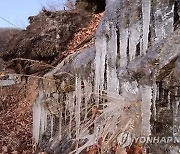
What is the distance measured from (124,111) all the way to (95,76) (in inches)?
36.5

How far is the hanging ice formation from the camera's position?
11.3 ft

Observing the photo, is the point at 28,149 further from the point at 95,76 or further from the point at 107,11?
the point at 107,11

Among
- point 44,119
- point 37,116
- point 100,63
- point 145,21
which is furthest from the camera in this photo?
point 37,116

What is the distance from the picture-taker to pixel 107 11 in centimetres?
430

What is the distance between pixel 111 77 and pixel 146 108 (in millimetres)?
913

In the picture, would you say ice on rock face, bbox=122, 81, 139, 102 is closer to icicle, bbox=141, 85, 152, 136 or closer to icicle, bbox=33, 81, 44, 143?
icicle, bbox=141, 85, 152, 136

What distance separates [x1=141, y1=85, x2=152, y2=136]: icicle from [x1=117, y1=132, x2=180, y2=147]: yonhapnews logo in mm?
62

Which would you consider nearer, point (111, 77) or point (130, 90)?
point (130, 90)

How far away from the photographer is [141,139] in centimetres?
342

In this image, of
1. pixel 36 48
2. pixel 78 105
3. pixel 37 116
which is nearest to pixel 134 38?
pixel 78 105

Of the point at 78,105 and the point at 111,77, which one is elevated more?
the point at 111,77

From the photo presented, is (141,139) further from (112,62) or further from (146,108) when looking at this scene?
(112,62)

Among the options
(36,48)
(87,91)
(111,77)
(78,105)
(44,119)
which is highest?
(36,48)

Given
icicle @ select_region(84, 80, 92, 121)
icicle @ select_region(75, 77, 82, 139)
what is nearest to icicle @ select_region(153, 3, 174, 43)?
icicle @ select_region(84, 80, 92, 121)
